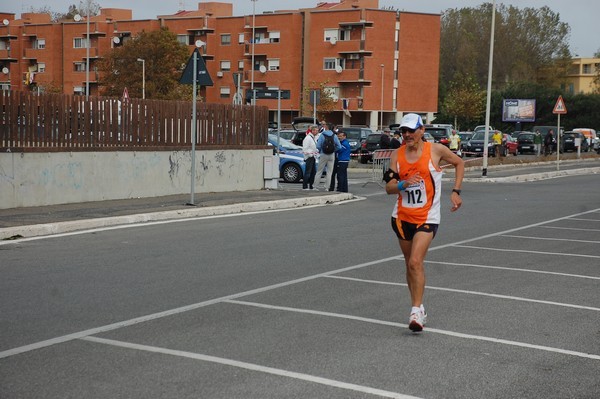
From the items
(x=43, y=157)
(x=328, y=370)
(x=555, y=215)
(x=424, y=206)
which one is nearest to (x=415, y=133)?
(x=424, y=206)

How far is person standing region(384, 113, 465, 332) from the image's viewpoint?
809 cm

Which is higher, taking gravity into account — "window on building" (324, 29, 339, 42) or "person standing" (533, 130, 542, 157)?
"window on building" (324, 29, 339, 42)

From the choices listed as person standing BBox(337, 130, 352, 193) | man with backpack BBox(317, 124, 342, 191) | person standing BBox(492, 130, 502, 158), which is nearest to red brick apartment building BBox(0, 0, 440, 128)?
person standing BBox(492, 130, 502, 158)

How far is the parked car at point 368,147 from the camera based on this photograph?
145 feet

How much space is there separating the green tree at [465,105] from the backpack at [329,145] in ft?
217

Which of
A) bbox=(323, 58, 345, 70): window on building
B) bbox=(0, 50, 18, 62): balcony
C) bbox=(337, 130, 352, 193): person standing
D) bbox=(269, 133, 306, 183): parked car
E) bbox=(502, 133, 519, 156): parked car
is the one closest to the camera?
bbox=(337, 130, 352, 193): person standing

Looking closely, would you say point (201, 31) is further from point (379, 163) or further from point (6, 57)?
point (379, 163)

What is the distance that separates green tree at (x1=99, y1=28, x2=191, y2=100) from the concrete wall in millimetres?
57794

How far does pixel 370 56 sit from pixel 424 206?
3252 inches

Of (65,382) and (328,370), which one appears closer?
(65,382)

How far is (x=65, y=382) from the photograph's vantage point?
20.0 ft

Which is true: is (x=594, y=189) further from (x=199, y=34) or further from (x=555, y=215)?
(x=199, y=34)

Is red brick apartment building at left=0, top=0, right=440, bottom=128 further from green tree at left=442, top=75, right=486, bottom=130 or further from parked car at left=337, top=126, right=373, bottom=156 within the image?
parked car at left=337, top=126, right=373, bottom=156

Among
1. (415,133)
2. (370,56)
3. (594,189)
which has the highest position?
(370,56)
